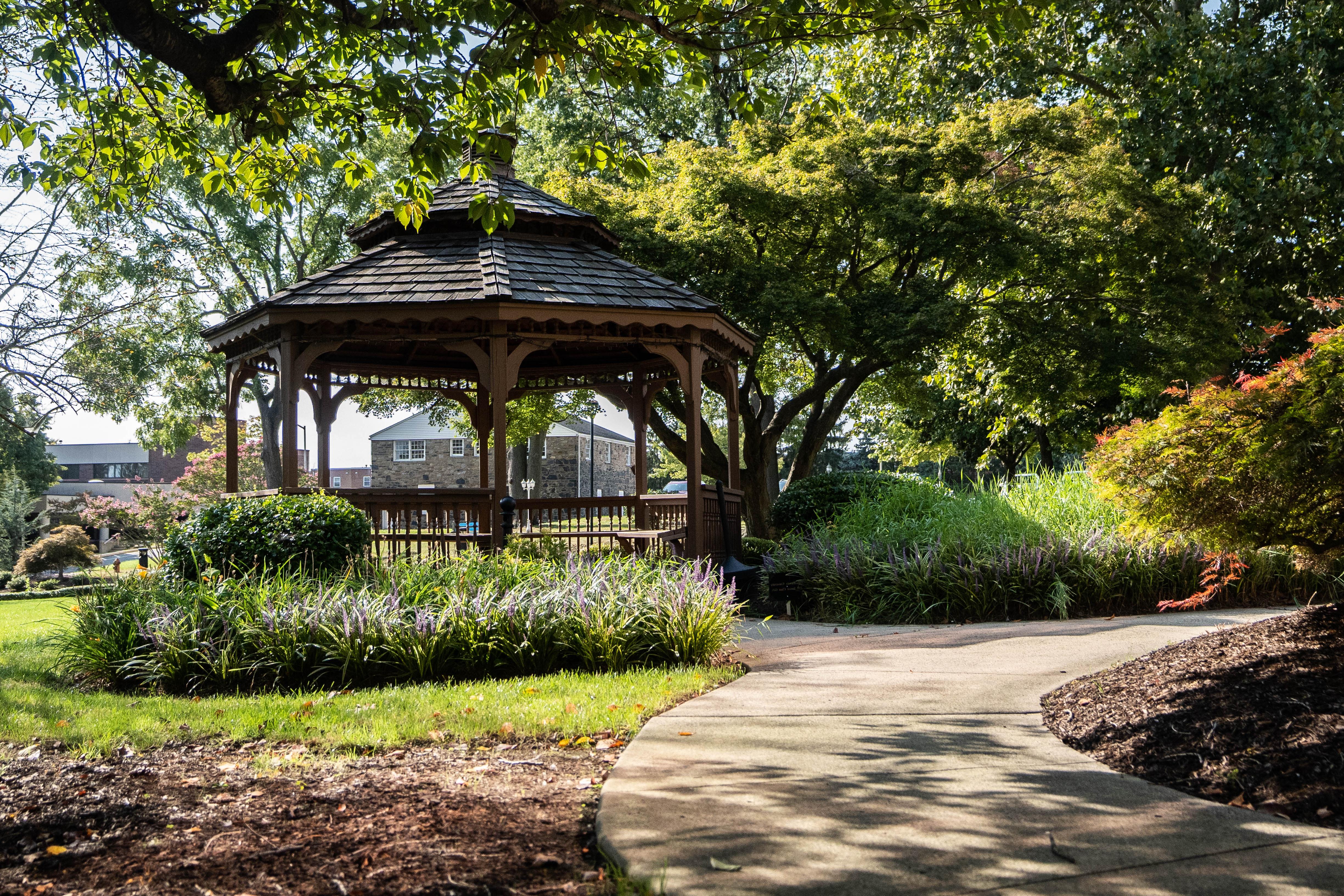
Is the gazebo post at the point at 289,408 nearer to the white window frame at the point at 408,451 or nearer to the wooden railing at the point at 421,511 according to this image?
the wooden railing at the point at 421,511

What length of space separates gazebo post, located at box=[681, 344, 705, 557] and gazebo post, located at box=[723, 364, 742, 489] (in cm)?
134

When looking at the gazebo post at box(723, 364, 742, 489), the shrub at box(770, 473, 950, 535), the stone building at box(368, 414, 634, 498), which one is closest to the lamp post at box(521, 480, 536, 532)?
the gazebo post at box(723, 364, 742, 489)

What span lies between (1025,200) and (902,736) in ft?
52.2

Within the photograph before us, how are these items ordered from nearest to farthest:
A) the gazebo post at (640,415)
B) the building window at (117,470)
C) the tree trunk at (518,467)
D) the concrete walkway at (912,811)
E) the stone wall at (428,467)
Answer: the concrete walkway at (912,811), the gazebo post at (640,415), the tree trunk at (518,467), the stone wall at (428,467), the building window at (117,470)

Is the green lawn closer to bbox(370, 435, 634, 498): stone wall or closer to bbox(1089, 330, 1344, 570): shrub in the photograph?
bbox(1089, 330, 1344, 570): shrub

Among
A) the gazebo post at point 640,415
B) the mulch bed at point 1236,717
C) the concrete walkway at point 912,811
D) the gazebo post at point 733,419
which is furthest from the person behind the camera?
the gazebo post at point 640,415

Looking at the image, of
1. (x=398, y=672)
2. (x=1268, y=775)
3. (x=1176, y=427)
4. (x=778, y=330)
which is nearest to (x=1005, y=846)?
(x=1268, y=775)

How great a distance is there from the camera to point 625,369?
1614 cm

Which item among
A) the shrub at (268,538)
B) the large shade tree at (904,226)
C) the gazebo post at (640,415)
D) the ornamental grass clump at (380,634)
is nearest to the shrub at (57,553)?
the large shade tree at (904,226)

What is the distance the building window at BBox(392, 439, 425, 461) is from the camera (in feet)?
159

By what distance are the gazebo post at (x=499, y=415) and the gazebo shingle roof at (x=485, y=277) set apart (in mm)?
641

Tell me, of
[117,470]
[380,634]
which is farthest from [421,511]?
[117,470]

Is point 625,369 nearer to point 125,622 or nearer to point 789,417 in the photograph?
point 789,417

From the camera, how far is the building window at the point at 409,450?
4834 cm
